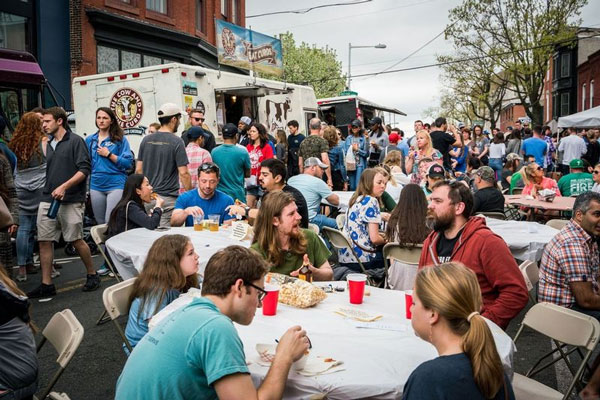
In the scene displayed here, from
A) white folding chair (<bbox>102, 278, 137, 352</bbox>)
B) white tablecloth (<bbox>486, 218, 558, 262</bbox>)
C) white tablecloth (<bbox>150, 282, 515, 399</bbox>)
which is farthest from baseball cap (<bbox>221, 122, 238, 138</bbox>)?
white tablecloth (<bbox>150, 282, 515, 399</bbox>)

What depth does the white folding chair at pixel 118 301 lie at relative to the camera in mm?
3641

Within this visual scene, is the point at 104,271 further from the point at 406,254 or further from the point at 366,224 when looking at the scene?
the point at 406,254

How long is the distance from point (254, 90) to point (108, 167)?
6676 millimetres

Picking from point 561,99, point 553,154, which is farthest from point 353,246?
point 561,99

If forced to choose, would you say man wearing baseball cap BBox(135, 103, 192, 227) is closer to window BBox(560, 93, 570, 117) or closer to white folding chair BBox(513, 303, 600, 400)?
white folding chair BBox(513, 303, 600, 400)

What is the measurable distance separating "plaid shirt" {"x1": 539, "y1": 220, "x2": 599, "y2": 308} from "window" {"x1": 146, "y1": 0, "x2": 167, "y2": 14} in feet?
64.5

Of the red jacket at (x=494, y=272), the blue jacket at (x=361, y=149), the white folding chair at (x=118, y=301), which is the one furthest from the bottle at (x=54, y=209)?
the blue jacket at (x=361, y=149)

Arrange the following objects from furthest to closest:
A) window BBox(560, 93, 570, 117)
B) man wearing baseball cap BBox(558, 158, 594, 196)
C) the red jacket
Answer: window BBox(560, 93, 570, 117) < man wearing baseball cap BBox(558, 158, 594, 196) < the red jacket

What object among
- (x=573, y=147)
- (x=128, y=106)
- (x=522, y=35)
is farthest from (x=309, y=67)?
(x=128, y=106)

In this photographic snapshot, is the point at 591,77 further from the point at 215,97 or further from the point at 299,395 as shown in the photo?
the point at 299,395

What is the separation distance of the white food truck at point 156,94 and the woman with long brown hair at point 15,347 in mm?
8318

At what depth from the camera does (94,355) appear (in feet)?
16.4

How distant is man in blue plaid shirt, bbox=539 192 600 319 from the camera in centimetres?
421

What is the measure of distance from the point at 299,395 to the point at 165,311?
3.75 feet
